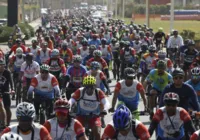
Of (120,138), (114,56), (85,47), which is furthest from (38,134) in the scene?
(114,56)

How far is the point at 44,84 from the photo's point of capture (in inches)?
581

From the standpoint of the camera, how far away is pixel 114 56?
1081 inches

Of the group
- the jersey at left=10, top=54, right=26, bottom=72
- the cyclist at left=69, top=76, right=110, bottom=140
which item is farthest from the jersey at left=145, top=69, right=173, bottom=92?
the jersey at left=10, top=54, right=26, bottom=72

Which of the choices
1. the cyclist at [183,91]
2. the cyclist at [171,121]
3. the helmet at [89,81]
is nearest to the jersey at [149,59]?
the helmet at [89,81]

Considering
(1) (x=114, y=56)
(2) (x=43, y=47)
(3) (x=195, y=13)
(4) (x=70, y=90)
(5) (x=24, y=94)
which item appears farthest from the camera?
(3) (x=195, y=13)

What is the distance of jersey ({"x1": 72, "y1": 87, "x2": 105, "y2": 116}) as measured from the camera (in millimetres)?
12320

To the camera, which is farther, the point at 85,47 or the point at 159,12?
the point at 159,12

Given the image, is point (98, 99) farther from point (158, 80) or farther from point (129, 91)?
point (158, 80)

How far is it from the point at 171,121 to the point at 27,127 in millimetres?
2304

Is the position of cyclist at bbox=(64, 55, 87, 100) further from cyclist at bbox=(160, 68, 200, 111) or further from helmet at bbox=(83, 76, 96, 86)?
cyclist at bbox=(160, 68, 200, 111)

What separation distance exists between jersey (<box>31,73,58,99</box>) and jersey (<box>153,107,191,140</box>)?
512cm

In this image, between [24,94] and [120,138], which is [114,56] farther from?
[120,138]

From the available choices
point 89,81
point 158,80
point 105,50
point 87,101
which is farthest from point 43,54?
point 89,81

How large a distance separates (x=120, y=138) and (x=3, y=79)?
6545mm
